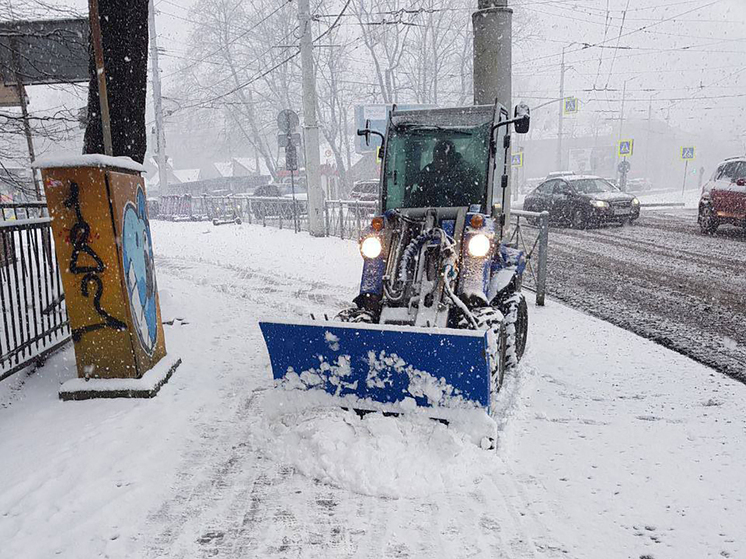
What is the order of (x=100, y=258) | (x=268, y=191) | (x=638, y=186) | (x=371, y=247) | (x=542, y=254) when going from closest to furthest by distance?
(x=100, y=258) < (x=371, y=247) < (x=542, y=254) < (x=268, y=191) < (x=638, y=186)

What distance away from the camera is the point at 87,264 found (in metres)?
4.13

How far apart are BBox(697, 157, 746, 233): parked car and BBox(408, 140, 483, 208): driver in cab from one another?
1077 cm

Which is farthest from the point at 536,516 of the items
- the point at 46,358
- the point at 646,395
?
the point at 46,358

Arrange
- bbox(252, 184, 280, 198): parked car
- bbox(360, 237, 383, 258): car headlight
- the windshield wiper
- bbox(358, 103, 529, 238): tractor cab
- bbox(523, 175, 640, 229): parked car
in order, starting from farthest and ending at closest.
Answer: bbox(252, 184, 280, 198): parked car < bbox(523, 175, 640, 229): parked car < the windshield wiper < bbox(358, 103, 529, 238): tractor cab < bbox(360, 237, 383, 258): car headlight

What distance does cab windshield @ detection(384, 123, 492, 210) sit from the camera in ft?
17.2

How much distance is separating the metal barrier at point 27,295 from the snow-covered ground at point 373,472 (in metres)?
0.24

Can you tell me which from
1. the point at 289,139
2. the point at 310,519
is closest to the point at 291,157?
the point at 289,139

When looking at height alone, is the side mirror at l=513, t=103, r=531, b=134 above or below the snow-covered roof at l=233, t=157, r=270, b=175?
below

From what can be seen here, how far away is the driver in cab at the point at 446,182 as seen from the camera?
17.1 ft

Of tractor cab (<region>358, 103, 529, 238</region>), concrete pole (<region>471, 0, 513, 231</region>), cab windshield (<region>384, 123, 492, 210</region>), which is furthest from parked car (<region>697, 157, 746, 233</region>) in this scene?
cab windshield (<region>384, 123, 492, 210</region>)

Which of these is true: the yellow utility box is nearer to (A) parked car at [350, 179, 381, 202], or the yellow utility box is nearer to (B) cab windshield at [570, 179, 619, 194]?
(B) cab windshield at [570, 179, 619, 194]

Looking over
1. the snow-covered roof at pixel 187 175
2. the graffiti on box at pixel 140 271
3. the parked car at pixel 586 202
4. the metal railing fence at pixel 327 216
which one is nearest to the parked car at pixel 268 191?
the metal railing fence at pixel 327 216

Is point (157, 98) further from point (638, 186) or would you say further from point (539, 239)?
point (638, 186)

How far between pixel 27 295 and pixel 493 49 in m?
7.20
